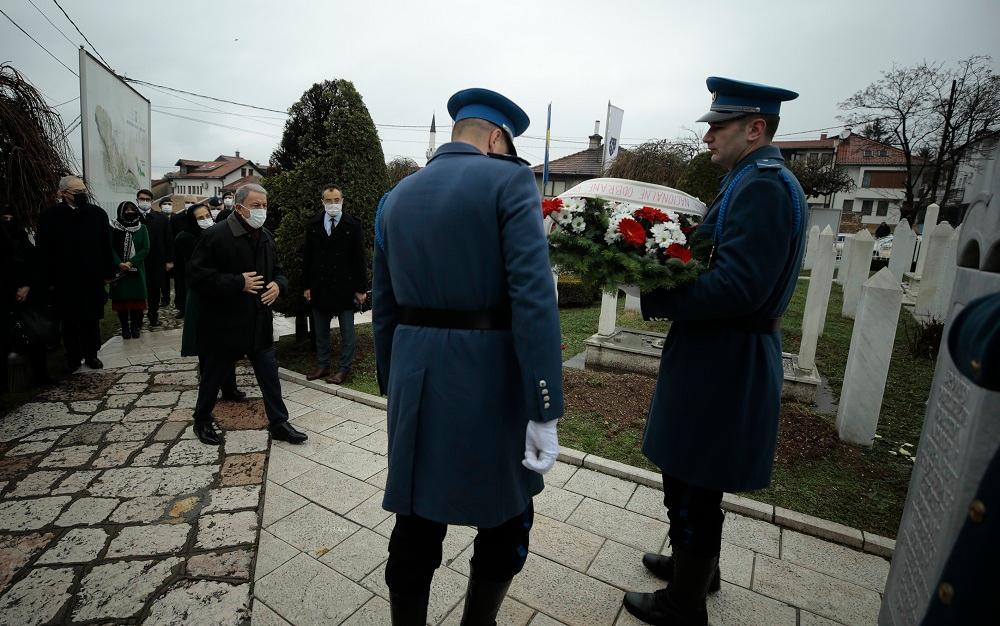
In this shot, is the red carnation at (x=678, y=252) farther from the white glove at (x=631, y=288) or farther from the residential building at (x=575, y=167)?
the residential building at (x=575, y=167)

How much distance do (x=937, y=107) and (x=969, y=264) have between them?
109 feet

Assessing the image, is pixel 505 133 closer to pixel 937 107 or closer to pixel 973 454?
A: pixel 973 454

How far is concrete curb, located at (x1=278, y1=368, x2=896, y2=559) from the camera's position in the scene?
A: 309cm

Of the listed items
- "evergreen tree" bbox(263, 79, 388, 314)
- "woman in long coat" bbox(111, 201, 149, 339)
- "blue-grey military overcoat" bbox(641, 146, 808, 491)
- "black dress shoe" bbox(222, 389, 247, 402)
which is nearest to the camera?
"blue-grey military overcoat" bbox(641, 146, 808, 491)

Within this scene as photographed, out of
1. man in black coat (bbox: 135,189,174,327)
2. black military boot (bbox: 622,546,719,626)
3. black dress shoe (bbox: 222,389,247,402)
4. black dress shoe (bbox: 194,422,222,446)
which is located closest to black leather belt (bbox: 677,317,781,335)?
black military boot (bbox: 622,546,719,626)

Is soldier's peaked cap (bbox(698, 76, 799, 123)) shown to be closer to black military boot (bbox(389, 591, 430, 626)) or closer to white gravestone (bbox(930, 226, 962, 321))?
black military boot (bbox(389, 591, 430, 626))

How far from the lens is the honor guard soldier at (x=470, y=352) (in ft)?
5.64

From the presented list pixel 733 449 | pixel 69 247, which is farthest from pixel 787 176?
pixel 69 247

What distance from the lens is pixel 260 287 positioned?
427 centimetres

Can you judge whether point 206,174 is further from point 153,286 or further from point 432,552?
point 432,552

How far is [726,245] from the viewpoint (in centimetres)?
195

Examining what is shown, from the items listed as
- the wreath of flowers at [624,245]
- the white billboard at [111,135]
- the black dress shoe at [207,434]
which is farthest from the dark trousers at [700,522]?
the white billboard at [111,135]

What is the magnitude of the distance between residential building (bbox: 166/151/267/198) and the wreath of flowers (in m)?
69.1

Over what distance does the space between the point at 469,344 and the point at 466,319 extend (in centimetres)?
9
